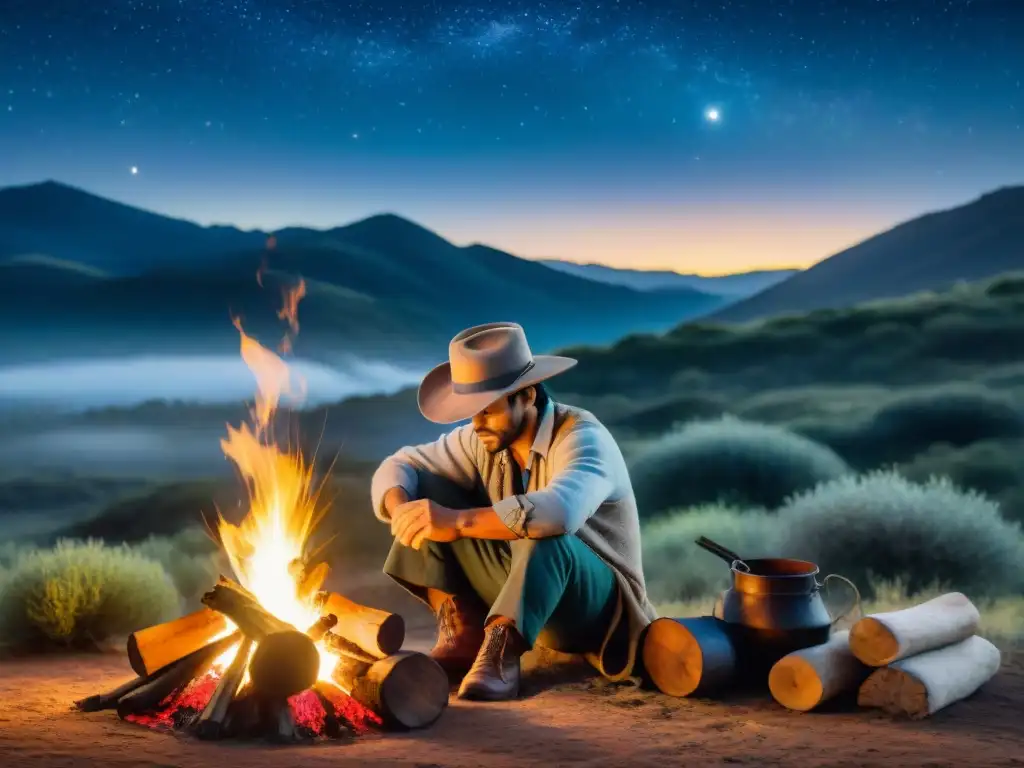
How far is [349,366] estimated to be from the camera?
38.1ft

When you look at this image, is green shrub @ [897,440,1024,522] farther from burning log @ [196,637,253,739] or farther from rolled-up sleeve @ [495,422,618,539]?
burning log @ [196,637,253,739]

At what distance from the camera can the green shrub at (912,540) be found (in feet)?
27.2

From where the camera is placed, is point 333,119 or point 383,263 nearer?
point 333,119

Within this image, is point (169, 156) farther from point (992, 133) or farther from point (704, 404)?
point (992, 133)

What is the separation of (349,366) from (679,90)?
4055mm

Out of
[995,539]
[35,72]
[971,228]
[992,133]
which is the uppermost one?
[35,72]

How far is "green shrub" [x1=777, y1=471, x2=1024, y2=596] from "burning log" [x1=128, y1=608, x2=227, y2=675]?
4.86 meters

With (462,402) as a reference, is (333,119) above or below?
above

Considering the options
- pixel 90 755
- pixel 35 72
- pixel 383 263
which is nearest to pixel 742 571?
pixel 90 755

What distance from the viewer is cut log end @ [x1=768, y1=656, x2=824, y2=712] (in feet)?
15.4

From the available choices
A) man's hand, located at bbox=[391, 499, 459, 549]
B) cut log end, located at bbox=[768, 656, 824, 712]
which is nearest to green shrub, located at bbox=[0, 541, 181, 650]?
man's hand, located at bbox=[391, 499, 459, 549]

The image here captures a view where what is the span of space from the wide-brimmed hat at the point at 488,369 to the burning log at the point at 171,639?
1226 mm

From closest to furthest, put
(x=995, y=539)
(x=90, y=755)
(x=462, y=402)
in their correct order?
(x=90, y=755) → (x=462, y=402) → (x=995, y=539)

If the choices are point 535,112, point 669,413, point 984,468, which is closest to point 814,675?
point 984,468
